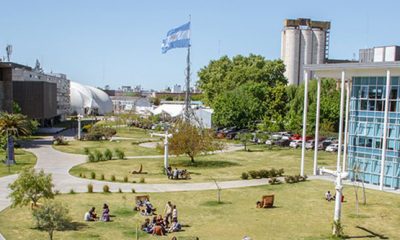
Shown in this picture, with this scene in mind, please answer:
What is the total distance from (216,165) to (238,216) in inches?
838

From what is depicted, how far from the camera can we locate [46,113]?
93562mm

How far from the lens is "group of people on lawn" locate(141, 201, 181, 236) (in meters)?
24.6

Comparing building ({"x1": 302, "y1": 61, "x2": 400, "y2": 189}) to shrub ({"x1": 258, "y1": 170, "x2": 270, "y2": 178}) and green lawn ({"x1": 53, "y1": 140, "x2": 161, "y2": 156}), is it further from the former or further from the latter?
green lawn ({"x1": 53, "y1": 140, "x2": 161, "y2": 156})

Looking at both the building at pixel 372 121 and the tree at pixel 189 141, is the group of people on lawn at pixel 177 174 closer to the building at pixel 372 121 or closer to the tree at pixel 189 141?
the tree at pixel 189 141

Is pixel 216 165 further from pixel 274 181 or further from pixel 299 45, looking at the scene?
pixel 299 45

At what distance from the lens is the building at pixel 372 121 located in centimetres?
3775

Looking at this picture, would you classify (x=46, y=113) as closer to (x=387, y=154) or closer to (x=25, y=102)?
(x=25, y=102)

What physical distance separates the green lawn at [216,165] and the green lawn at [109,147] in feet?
22.8

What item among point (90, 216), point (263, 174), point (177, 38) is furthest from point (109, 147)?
point (90, 216)

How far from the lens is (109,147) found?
65.5 meters

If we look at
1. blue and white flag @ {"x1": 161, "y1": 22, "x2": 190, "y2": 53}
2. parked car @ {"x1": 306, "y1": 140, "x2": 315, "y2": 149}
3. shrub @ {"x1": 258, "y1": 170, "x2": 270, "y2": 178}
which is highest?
blue and white flag @ {"x1": 161, "y1": 22, "x2": 190, "y2": 53}

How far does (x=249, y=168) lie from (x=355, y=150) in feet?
34.4

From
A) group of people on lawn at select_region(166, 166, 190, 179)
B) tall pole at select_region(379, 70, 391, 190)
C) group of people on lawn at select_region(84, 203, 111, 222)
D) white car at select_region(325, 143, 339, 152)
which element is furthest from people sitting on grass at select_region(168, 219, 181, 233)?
white car at select_region(325, 143, 339, 152)

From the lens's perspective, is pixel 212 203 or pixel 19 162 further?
pixel 19 162
